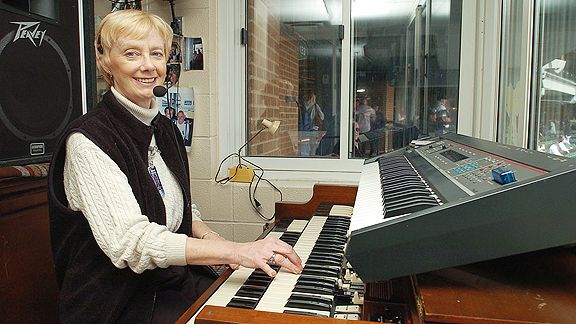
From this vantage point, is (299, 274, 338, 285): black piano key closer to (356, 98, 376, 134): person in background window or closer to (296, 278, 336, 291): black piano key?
(296, 278, 336, 291): black piano key

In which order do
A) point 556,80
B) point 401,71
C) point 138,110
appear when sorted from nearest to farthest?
1. point 138,110
2. point 556,80
3. point 401,71

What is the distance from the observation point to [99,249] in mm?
1105

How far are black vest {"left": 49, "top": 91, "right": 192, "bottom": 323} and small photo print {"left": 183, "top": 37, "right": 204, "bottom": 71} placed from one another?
45.9 inches

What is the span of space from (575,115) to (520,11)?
705mm

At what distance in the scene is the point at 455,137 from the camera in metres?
1.26

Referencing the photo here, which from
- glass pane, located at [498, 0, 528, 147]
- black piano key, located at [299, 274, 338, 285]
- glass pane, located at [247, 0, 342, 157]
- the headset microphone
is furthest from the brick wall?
black piano key, located at [299, 274, 338, 285]

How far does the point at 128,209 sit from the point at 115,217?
0.03 meters

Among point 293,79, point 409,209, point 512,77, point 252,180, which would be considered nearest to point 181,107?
point 252,180

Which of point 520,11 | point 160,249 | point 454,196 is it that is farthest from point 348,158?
point 454,196

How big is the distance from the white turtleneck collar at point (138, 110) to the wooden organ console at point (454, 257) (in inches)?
21.5

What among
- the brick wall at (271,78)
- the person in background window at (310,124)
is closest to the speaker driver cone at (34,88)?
the brick wall at (271,78)

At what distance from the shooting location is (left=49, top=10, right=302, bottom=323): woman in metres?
1.00

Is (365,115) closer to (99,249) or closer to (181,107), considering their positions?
(181,107)

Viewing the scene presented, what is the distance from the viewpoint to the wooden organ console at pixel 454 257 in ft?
1.93
